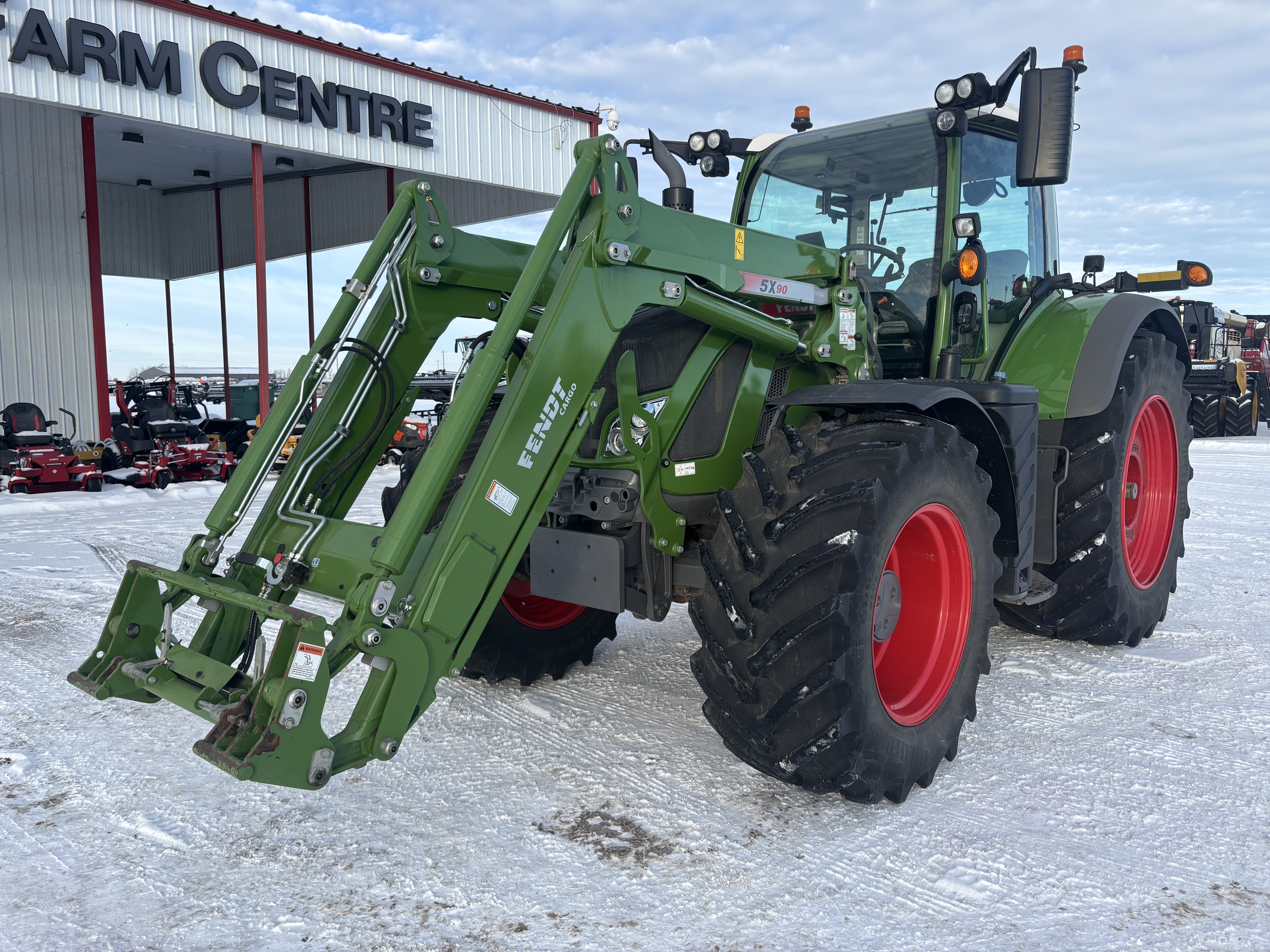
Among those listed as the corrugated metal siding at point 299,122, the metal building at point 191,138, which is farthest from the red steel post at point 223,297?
the corrugated metal siding at point 299,122

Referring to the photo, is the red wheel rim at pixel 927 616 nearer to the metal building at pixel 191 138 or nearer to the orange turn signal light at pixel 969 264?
the orange turn signal light at pixel 969 264

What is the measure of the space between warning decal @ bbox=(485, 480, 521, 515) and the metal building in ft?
30.5

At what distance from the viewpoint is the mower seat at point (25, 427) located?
1157cm

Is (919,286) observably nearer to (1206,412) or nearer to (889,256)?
(889,256)

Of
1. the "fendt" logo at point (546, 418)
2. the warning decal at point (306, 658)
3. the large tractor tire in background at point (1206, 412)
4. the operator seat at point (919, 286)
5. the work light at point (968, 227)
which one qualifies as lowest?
the warning decal at point (306, 658)

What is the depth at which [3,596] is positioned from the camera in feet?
18.4

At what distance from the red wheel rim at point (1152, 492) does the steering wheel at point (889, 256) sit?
6.35 feet

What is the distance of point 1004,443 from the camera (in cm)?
371

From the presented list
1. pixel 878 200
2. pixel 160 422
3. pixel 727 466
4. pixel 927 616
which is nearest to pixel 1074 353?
pixel 878 200

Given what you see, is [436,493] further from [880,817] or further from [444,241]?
[880,817]

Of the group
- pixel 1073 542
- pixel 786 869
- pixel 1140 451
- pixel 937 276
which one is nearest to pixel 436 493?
pixel 786 869

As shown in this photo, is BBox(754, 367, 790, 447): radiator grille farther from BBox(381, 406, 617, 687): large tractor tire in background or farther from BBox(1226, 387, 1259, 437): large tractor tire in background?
BBox(1226, 387, 1259, 437): large tractor tire in background

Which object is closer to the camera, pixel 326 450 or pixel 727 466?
pixel 326 450

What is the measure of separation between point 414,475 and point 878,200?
2.49 m
